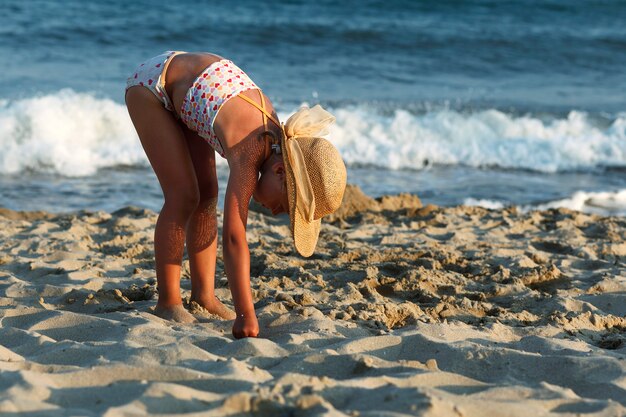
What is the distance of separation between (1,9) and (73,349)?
1314cm

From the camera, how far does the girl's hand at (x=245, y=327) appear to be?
3.56m

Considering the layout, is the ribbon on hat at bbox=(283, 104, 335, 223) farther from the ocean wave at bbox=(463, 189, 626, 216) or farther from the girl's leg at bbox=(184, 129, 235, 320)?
the ocean wave at bbox=(463, 189, 626, 216)

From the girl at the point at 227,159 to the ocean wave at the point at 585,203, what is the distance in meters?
4.12

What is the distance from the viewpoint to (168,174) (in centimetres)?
380

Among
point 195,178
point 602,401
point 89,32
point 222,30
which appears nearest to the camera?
point 602,401

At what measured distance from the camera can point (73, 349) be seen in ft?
10.7

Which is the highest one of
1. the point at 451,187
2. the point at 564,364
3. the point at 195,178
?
the point at 195,178

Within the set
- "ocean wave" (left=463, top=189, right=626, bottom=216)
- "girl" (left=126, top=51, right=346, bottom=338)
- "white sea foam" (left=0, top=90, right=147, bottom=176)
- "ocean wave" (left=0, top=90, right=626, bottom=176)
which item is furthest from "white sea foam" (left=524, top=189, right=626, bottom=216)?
"girl" (left=126, top=51, right=346, bottom=338)

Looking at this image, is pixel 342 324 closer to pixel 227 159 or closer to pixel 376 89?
pixel 227 159

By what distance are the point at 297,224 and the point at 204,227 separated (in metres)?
0.59

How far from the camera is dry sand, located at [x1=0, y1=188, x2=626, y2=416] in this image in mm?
2762

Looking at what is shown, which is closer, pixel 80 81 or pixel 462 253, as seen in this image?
pixel 462 253

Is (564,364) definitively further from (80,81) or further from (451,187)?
(80,81)

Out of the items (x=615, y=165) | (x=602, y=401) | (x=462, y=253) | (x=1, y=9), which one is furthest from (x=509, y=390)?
(x=1, y=9)
